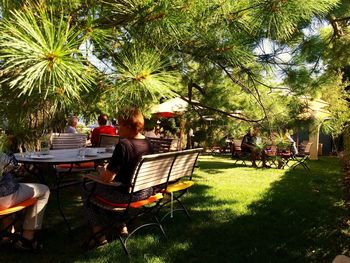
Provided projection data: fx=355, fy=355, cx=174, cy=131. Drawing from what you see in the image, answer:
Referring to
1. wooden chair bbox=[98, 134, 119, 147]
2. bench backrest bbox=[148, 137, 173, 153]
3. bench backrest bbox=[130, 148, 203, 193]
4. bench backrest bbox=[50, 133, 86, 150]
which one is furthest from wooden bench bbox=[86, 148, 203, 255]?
bench backrest bbox=[50, 133, 86, 150]

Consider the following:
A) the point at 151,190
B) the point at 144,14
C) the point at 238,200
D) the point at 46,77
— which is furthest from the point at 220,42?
the point at 238,200

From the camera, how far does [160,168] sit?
359 centimetres

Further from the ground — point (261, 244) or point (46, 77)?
point (46, 77)

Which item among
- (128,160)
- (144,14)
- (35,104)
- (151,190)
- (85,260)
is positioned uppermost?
(144,14)

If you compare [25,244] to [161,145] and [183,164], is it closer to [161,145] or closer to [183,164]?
[183,164]

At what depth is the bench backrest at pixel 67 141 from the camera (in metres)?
5.88

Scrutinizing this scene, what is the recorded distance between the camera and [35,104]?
189 centimetres

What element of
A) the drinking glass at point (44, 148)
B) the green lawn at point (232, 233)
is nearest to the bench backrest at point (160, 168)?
the green lawn at point (232, 233)

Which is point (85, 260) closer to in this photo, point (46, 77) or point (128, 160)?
point (128, 160)

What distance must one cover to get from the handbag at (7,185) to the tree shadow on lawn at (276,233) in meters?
1.55

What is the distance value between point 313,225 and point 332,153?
47.5ft

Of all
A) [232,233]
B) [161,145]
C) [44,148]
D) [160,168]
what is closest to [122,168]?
[160,168]

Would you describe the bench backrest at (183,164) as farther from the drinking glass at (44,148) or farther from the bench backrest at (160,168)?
→ the drinking glass at (44,148)

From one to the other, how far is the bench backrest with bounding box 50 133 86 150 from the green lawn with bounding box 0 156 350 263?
78 cm
